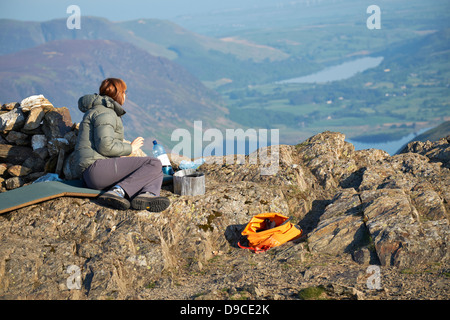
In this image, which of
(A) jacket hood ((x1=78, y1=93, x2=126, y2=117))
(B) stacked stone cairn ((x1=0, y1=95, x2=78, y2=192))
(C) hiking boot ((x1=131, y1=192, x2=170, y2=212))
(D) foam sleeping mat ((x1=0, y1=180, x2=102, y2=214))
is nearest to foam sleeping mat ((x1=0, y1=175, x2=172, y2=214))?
(D) foam sleeping mat ((x1=0, y1=180, x2=102, y2=214))

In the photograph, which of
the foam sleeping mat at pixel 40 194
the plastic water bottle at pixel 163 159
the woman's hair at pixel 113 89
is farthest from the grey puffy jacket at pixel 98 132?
the plastic water bottle at pixel 163 159

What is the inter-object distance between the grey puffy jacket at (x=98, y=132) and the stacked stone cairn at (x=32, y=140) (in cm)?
334

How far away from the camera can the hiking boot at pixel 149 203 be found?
1012 centimetres

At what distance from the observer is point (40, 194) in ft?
33.7

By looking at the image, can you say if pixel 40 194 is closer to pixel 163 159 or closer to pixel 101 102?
pixel 101 102

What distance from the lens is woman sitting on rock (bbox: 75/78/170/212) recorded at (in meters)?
10.3

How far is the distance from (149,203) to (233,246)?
2.24 metres

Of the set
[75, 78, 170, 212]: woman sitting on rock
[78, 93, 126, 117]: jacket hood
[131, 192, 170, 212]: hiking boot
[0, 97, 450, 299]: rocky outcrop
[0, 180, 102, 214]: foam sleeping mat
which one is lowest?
[0, 97, 450, 299]: rocky outcrop

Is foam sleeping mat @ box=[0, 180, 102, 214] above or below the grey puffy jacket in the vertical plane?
below

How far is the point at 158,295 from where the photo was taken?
8742mm

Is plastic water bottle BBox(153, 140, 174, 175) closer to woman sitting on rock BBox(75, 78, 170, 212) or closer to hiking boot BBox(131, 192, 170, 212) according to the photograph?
woman sitting on rock BBox(75, 78, 170, 212)

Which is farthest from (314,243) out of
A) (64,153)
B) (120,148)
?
(64,153)

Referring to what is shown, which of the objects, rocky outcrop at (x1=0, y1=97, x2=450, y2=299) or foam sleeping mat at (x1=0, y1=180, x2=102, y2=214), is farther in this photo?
foam sleeping mat at (x1=0, y1=180, x2=102, y2=214)
